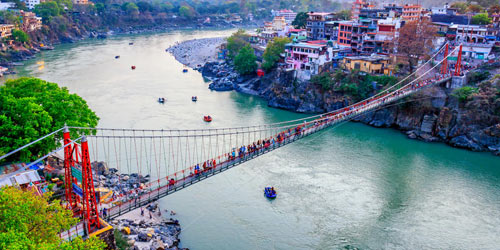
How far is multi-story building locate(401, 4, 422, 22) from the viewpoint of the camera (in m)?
30.1

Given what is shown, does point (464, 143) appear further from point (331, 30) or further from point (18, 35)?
point (18, 35)

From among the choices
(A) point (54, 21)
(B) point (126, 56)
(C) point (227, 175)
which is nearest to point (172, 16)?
(A) point (54, 21)

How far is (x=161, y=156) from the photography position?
57.3ft

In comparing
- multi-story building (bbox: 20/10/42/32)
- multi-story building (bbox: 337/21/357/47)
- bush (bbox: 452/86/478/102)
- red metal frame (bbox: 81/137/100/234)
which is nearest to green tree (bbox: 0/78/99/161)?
red metal frame (bbox: 81/137/100/234)

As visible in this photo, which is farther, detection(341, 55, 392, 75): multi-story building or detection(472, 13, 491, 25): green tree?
detection(472, 13, 491, 25): green tree

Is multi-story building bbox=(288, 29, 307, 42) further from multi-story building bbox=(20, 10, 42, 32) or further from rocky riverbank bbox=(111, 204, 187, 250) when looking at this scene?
multi-story building bbox=(20, 10, 42, 32)

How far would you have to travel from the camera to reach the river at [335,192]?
496 inches

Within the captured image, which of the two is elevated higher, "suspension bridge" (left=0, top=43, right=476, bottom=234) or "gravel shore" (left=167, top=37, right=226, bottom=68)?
"gravel shore" (left=167, top=37, right=226, bottom=68)

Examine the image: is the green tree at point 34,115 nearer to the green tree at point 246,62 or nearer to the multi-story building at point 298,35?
the green tree at point 246,62

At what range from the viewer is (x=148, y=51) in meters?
44.1

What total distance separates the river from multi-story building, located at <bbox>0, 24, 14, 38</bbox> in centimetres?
2082

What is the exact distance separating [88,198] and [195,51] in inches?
1355

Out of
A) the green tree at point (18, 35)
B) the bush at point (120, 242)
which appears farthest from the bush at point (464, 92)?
the green tree at point (18, 35)

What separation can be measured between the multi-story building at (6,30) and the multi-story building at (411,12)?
3538 cm
